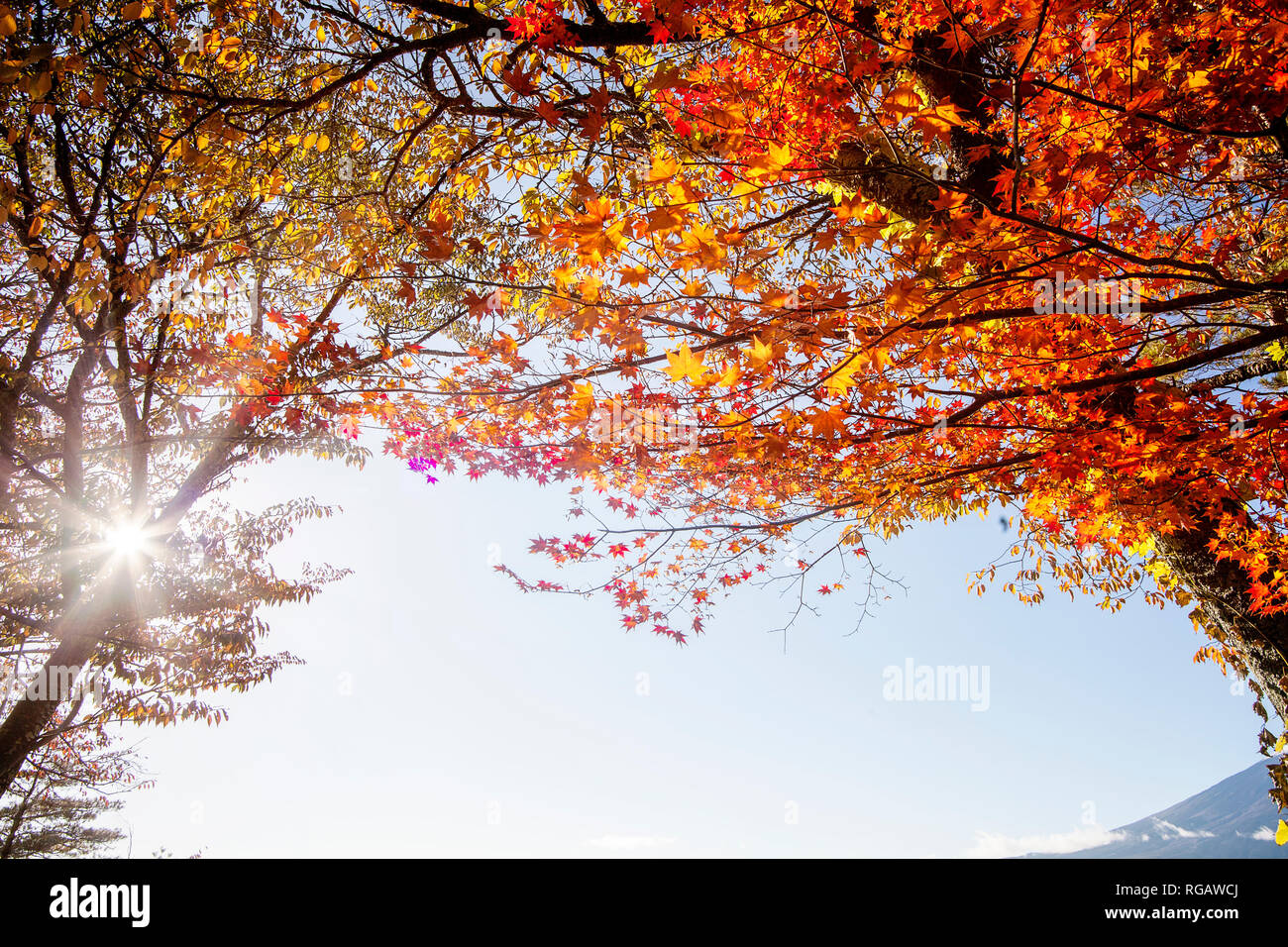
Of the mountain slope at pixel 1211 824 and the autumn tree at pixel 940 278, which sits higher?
the autumn tree at pixel 940 278

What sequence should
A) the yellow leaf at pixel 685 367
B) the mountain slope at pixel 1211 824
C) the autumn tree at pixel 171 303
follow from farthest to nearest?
the mountain slope at pixel 1211 824, the autumn tree at pixel 171 303, the yellow leaf at pixel 685 367

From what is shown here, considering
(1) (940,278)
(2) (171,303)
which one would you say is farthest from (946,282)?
(2) (171,303)

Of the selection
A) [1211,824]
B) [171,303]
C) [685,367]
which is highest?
[171,303]

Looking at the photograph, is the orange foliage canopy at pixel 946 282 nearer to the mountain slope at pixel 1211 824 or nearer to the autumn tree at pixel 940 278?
the autumn tree at pixel 940 278

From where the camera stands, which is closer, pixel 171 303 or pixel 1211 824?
pixel 171 303

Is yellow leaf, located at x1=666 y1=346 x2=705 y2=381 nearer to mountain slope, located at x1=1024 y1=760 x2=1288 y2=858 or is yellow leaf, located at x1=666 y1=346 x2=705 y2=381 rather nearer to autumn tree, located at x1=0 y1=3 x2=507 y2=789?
autumn tree, located at x1=0 y1=3 x2=507 y2=789

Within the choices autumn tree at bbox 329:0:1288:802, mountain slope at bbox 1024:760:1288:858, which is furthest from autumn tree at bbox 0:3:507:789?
mountain slope at bbox 1024:760:1288:858

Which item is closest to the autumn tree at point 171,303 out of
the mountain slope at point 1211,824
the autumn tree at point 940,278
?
the autumn tree at point 940,278

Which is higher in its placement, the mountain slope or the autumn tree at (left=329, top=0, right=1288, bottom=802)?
the autumn tree at (left=329, top=0, right=1288, bottom=802)

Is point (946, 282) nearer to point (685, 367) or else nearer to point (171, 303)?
point (685, 367)

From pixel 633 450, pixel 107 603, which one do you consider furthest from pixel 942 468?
pixel 107 603

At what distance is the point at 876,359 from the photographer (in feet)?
7.06
